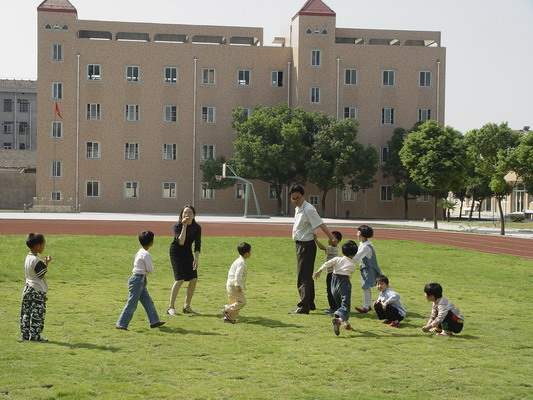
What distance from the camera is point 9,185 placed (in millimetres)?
70000

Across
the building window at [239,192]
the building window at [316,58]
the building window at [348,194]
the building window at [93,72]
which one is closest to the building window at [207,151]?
the building window at [239,192]

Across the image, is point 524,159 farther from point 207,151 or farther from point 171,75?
point 171,75

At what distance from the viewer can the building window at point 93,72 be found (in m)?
63.3

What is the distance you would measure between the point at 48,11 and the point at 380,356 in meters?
61.1

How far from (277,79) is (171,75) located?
9.57 meters

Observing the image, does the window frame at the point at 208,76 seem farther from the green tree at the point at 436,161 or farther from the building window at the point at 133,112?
the green tree at the point at 436,161

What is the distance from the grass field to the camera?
24.0ft

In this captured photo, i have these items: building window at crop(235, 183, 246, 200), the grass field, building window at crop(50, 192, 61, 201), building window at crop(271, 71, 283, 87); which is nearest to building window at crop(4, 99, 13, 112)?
building window at crop(50, 192, 61, 201)

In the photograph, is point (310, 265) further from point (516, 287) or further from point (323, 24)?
point (323, 24)

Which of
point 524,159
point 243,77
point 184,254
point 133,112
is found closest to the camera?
point 184,254

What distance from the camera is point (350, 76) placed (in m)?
65.0

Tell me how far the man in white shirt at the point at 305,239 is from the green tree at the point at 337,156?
4709 cm

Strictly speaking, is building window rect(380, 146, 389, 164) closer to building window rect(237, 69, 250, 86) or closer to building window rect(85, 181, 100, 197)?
building window rect(237, 69, 250, 86)

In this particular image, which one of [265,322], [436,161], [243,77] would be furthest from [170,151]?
[265,322]
